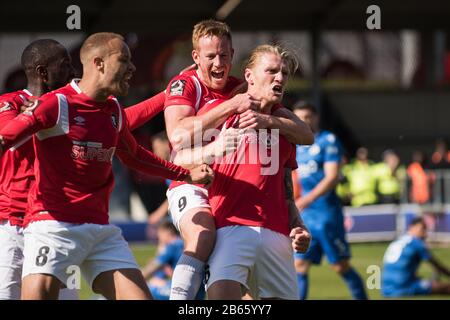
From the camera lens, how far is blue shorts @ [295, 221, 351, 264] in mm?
11672

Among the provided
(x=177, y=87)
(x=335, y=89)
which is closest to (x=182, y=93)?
(x=177, y=87)

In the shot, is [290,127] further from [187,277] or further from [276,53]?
[187,277]

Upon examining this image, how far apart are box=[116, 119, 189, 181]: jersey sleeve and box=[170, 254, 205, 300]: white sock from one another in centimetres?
54

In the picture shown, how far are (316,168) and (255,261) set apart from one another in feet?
19.2

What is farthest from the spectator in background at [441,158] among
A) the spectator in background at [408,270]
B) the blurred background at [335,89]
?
the spectator in background at [408,270]

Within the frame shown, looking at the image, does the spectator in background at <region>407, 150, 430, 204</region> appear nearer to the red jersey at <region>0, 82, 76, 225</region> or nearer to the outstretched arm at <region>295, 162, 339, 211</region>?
the outstretched arm at <region>295, 162, 339, 211</region>

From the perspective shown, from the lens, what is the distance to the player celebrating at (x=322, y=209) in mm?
11344

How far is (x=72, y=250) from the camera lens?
19.5 ft

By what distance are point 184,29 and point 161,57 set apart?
3.90 meters

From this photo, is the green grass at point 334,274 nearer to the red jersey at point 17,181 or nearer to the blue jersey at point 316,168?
the blue jersey at point 316,168

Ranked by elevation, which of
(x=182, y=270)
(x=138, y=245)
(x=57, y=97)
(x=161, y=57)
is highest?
Answer: (x=161, y=57)

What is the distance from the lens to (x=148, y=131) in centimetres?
2627
